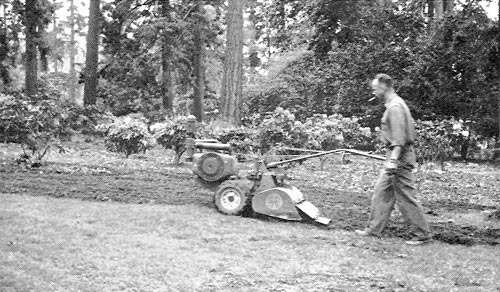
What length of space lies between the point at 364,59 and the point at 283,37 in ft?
23.6

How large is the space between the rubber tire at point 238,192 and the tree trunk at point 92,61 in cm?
1669

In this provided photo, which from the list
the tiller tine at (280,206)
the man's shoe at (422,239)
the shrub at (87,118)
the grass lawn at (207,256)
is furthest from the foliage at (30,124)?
the shrub at (87,118)

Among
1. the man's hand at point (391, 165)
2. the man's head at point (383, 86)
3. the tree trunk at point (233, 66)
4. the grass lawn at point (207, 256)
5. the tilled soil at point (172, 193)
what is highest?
the tree trunk at point (233, 66)

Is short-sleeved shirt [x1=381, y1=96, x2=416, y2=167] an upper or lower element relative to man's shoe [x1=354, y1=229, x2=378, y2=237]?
upper

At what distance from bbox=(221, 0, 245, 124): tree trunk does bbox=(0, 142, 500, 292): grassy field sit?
231 inches

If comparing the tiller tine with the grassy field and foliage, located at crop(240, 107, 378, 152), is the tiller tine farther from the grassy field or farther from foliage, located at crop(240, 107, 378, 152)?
foliage, located at crop(240, 107, 378, 152)

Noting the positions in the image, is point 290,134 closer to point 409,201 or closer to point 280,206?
point 280,206

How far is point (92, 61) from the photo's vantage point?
2247 centimetres

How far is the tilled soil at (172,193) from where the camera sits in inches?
261

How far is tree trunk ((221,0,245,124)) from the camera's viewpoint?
14.6 m

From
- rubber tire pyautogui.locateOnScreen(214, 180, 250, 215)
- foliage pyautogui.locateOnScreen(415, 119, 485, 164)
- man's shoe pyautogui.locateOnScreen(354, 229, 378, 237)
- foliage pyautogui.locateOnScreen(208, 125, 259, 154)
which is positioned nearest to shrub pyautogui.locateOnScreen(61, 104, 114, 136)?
foliage pyautogui.locateOnScreen(208, 125, 259, 154)

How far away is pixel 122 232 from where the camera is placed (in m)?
5.80

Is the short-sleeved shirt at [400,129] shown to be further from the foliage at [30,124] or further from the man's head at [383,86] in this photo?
the foliage at [30,124]

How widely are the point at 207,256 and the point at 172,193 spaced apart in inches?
131
